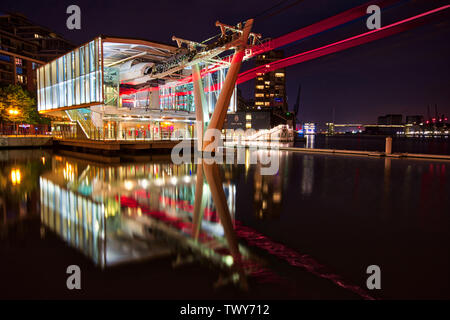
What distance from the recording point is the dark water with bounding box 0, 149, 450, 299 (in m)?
3.29

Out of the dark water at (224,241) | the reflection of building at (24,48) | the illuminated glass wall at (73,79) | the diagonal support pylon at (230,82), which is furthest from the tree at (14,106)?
the dark water at (224,241)

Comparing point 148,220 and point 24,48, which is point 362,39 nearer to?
point 148,220

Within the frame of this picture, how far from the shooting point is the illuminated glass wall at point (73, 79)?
23.3 metres

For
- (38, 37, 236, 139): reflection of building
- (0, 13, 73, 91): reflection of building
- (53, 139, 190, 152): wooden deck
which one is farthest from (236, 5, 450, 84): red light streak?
(0, 13, 73, 91): reflection of building

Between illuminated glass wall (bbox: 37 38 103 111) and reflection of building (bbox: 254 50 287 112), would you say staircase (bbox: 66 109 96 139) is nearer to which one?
illuminated glass wall (bbox: 37 38 103 111)

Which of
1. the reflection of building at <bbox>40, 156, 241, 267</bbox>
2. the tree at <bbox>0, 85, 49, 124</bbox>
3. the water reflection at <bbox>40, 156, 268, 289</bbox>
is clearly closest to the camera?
the water reflection at <bbox>40, 156, 268, 289</bbox>

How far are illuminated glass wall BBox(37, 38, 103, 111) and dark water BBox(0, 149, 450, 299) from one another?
16965 millimetres

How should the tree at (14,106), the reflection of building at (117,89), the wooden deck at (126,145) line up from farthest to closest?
the tree at (14,106) → the reflection of building at (117,89) → the wooden deck at (126,145)

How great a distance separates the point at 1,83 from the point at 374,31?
2694 inches

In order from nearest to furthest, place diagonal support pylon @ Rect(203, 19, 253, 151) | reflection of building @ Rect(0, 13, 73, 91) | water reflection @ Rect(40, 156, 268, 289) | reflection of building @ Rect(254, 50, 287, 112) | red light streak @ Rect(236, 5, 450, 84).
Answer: water reflection @ Rect(40, 156, 268, 289), red light streak @ Rect(236, 5, 450, 84), diagonal support pylon @ Rect(203, 19, 253, 151), reflection of building @ Rect(0, 13, 73, 91), reflection of building @ Rect(254, 50, 287, 112)

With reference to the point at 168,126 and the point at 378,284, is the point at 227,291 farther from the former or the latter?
the point at 168,126

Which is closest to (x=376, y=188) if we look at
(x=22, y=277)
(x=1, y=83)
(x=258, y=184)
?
(x=258, y=184)

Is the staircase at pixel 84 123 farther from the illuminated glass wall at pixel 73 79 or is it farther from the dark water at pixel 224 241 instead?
the dark water at pixel 224 241

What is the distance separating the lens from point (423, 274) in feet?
11.7
